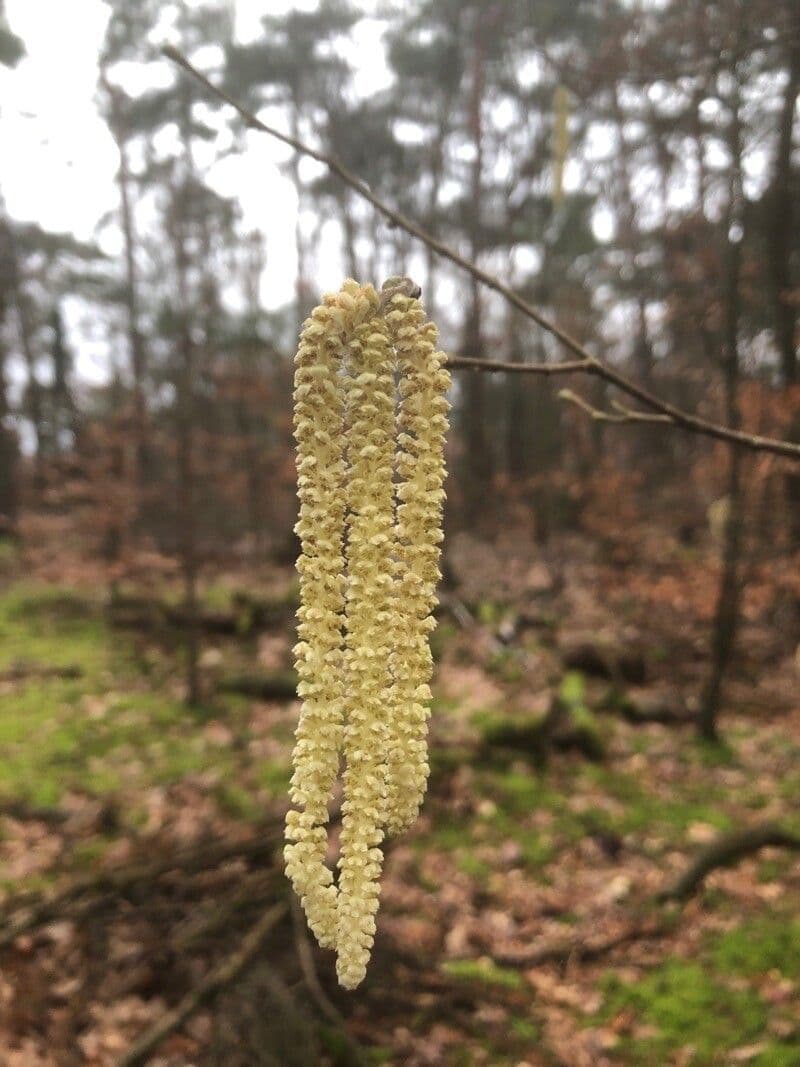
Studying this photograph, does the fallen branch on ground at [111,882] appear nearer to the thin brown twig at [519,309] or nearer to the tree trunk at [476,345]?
the thin brown twig at [519,309]

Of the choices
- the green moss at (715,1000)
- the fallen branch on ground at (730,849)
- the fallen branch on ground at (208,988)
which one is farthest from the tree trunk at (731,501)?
the fallen branch on ground at (208,988)

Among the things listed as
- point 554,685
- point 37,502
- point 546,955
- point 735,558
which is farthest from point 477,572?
point 546,955

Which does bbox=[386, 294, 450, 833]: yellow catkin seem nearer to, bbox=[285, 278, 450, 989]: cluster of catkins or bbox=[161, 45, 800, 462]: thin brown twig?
bbox=[285, 278, 450, 989]: cluster of catkins

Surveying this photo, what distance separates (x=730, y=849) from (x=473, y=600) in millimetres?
5863

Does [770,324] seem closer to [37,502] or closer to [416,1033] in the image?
[416,1033]

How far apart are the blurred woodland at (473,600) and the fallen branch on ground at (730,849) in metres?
0.02

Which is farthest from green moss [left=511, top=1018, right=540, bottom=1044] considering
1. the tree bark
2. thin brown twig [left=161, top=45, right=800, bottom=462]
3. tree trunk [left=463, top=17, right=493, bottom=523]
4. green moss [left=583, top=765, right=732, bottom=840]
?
tree trunk [left=463, top=17, right=493, bottom=523]

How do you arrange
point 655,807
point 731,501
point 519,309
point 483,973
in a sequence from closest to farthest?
point 519,309
point 483,973
point 655,807
point 731,501

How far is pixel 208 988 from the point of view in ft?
11.5

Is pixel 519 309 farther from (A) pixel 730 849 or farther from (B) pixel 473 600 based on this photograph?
(B) pixel 473 600

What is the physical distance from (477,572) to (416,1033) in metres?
9.35

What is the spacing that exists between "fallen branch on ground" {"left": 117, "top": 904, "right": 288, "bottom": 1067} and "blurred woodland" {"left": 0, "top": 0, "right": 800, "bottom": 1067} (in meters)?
0.02

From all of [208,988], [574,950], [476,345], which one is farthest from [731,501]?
[476,345]

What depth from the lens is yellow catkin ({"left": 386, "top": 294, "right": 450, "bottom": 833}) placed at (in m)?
0.93
